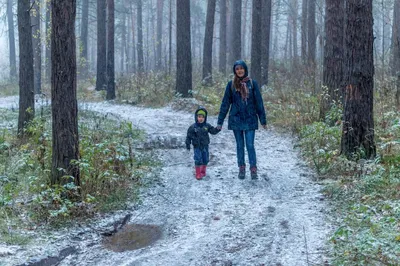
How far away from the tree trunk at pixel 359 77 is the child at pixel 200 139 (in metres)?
2.48

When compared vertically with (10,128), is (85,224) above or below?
below

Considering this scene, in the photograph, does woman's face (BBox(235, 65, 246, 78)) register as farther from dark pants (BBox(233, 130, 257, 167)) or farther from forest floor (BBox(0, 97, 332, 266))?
forest floor (BBox(0, 97, 332, 266))

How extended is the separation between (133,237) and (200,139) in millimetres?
3036

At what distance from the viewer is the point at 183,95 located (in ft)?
59.9


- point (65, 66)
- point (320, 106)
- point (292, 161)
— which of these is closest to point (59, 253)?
point (65, 66)

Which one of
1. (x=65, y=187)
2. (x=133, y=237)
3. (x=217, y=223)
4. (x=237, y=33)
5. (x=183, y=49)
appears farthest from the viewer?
(x=237, y=33)

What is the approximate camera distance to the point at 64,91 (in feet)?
22.2

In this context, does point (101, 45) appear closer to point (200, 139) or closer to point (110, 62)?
point (110, 62)

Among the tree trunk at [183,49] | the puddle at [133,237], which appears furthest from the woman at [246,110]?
the tree trunk at [183,49]

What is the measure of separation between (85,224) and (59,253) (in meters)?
0.89

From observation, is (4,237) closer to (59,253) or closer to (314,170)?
(59,253)

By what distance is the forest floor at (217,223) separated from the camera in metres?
5.28

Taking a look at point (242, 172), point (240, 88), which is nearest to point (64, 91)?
point (240, 88)

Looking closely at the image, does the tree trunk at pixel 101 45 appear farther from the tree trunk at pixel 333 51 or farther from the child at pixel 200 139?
the child at pixel 200 139
